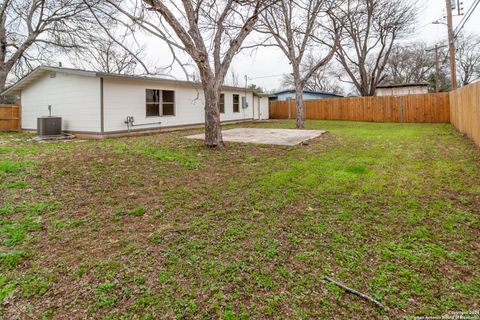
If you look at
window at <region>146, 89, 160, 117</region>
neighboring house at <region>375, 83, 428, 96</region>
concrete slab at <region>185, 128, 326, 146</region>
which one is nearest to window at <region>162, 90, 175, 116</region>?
window at <region>146, 89, 160, 117</region>

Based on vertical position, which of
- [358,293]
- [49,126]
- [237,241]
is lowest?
[358,293]

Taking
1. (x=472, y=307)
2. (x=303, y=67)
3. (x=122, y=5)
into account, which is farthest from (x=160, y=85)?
(x=303, y=67)

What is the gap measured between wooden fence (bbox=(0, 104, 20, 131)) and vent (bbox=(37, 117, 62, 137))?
4.49 metres

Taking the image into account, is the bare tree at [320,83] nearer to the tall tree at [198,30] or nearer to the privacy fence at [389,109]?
the privacy fence at [389,109]

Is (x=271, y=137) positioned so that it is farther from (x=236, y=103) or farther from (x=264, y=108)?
(x=264, y=108)

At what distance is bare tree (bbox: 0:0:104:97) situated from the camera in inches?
496

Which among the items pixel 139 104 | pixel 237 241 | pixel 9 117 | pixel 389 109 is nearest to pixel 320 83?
pixel 389 109

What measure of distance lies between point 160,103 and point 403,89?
17999 mm

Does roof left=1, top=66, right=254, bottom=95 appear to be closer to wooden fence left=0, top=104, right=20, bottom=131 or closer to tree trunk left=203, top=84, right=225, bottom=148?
wooden fence left=0, top=104, right=20, bottom=131

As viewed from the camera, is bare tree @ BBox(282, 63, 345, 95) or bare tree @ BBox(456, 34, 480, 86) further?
bare tree @ BBox(282, 63, 345, 95)

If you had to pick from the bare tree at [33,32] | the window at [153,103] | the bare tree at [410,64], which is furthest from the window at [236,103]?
the bare tree at [410,64]

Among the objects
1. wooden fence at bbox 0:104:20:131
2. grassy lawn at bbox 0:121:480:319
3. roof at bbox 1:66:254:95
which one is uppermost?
roof at bbox 1:66:254:95

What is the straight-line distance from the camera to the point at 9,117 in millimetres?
12773

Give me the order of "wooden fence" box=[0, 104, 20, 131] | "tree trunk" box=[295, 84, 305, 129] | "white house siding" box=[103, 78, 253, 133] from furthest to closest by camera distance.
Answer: "tree trunk" box=[295, 84, 305, 129] → "wooden fence" box=[0, 104, 20, 131] → "white house siding" box=[103, 78, 253, 133]
